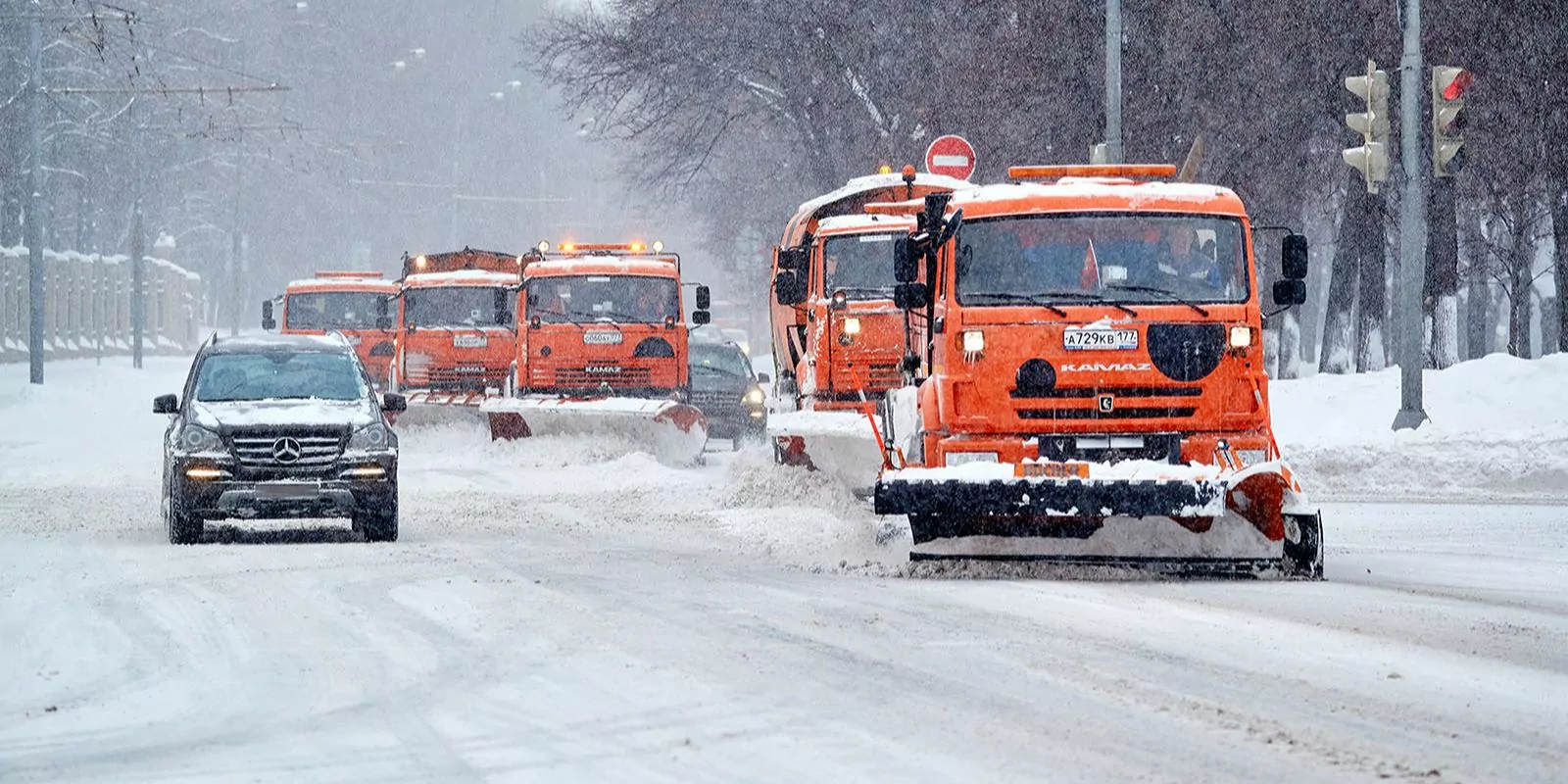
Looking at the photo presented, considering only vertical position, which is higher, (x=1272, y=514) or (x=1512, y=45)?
(x=1512, y=45)

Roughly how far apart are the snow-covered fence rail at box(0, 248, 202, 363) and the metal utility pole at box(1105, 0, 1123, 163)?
107 feet

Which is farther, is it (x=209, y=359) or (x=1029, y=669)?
(x=209, y=359)

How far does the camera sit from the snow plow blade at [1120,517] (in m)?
12.8

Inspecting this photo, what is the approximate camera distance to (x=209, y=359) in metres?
17.5

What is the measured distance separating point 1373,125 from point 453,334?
579 inches

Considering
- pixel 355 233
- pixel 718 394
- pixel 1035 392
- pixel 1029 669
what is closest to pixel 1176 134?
pixel 718 394

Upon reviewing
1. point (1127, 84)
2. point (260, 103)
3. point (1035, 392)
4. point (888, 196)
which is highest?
point (260, 103)

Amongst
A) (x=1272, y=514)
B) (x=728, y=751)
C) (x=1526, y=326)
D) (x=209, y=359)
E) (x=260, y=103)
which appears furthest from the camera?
(x=260, y=103)

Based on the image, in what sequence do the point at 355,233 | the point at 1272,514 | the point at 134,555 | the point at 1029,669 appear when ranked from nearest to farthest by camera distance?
the point at 1029,669 → the point at 1272,514 → the point at 134,555 → the point at 355,233

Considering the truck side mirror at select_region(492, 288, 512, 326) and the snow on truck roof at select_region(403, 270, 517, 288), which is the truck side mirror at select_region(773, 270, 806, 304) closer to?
the truck side mirror at select_region(492, 288, 512, 326)

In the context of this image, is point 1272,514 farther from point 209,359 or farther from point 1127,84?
point 1127,84

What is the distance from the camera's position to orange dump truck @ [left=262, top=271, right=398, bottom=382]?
37312 millimetres

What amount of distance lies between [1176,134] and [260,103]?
61.3 m

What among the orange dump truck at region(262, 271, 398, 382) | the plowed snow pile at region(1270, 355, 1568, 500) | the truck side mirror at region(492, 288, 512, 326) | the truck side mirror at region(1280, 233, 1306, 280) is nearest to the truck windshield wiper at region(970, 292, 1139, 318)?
the truck side mirror at region(1280, 233, 1306, 280)
